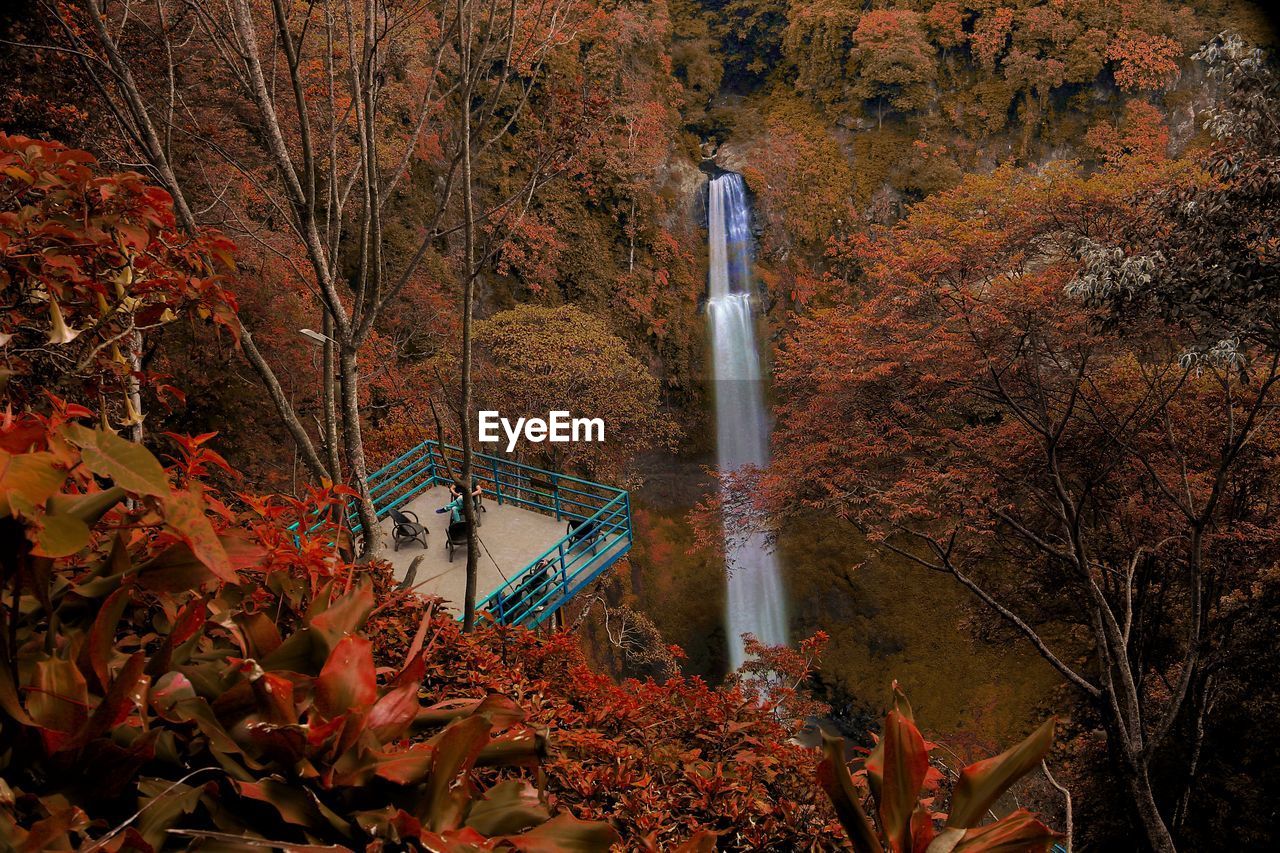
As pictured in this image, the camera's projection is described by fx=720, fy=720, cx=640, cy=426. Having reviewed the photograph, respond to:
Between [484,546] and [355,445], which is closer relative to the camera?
[355,445]

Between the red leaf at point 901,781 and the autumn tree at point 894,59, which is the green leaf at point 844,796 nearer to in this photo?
the red leaf at point 901,781

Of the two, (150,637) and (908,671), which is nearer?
(150,637)

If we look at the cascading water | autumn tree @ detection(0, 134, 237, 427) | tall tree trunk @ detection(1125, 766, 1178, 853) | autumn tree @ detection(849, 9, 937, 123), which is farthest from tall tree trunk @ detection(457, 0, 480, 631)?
autumn tree @ detection(849, 9, 937, 123)

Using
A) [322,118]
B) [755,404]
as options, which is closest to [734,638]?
[755,404]

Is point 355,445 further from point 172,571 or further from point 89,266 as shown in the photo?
point 172,571

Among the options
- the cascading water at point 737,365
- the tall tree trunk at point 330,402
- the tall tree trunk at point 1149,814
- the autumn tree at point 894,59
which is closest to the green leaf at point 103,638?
the tall tree trunk at point 330,402

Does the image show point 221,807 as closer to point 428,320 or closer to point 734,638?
point 428,320

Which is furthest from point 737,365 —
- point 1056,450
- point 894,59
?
point 1056,450
